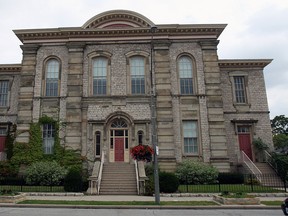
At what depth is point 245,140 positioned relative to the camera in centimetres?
2511

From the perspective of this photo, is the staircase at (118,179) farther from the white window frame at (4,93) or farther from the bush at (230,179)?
the white window frame at (4,93)

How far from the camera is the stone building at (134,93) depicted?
22656mm

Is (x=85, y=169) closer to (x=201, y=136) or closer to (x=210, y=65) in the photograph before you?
(x=201, y=136)

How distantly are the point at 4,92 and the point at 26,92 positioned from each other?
4270mm

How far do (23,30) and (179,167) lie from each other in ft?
59.8

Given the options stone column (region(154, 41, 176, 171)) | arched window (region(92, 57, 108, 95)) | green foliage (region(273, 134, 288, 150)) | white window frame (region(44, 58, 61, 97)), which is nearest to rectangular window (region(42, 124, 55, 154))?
white window frame (region(44, 58, 61, 97))

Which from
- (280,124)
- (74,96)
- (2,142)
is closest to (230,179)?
(74,96)

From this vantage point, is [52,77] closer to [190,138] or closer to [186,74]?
[186,74]

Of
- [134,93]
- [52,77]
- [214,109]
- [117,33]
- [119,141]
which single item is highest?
[117,33]

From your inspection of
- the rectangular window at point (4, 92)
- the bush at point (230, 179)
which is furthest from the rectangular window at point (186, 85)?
the rectangular window at point (4, 92)

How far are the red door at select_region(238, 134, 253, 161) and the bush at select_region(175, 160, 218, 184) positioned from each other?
17.5 feet

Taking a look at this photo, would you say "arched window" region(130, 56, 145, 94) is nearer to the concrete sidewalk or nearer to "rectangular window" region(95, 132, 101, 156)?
"rectangular window" region(95, 132, 101, 156)

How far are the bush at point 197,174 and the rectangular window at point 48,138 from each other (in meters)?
11.0

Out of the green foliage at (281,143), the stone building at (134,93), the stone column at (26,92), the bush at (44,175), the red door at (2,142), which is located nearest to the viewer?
the bush at (44,175)
